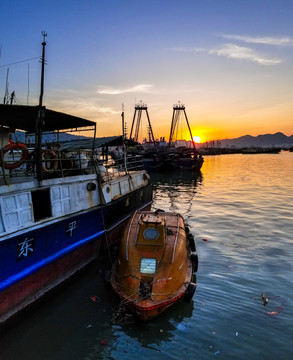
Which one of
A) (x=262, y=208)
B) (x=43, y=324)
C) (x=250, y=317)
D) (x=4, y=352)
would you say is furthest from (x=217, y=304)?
(x=262, y=208)

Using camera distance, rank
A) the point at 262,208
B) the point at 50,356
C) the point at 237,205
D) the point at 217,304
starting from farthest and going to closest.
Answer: the point at 237,205 → the point at 262,208 → the point at 217,304 → the point at 50,356

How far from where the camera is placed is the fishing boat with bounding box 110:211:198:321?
715cm

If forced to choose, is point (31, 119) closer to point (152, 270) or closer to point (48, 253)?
point (48, 253)

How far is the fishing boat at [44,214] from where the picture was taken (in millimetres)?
7426

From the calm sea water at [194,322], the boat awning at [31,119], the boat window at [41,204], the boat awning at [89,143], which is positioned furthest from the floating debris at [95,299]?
the boat awning at [89,143]

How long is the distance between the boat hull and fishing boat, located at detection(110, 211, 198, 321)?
1.96 m

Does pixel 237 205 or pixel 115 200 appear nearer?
pixel 115 200

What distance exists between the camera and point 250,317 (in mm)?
7766

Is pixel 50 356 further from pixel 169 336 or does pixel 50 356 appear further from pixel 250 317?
pixel 250 317

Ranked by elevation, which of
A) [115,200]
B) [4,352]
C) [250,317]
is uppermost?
[115,200]

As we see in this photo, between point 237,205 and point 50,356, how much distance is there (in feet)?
63.8

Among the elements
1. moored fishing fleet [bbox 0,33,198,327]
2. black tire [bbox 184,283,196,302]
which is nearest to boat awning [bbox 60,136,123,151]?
moored fishing fleet [bbox 0,33,198,327]

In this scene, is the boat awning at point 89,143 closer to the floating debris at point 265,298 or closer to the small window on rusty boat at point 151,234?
the small window on rusty boat at point 151,234

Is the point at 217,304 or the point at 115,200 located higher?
the point at 115,200
